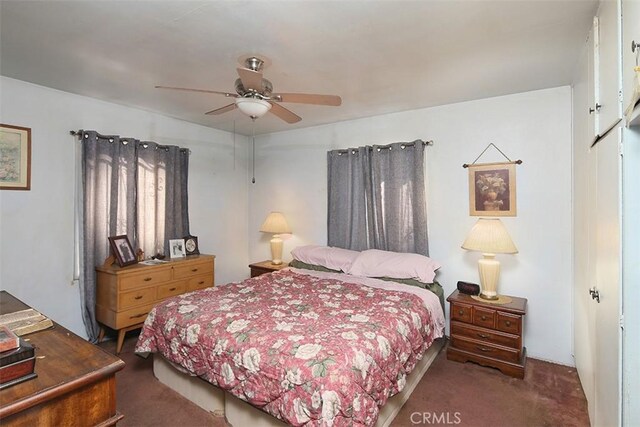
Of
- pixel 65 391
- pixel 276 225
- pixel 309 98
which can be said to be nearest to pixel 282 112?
pixel 309 98

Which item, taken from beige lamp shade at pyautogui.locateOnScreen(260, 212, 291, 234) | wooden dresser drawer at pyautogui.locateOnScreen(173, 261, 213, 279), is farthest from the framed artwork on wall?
beige lamp shade at pyautogui.locateOnScreen(260, 212, 291, 234)

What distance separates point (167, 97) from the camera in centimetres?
307

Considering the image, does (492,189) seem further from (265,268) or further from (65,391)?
(65,391)

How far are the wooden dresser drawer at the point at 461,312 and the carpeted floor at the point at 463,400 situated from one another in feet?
1.29

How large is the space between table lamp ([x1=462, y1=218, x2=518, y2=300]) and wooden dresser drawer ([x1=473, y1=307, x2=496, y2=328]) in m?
0.16

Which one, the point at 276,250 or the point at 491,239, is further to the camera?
the point at 276,250

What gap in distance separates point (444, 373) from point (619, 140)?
6.80ft

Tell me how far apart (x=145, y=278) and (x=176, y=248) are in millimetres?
637

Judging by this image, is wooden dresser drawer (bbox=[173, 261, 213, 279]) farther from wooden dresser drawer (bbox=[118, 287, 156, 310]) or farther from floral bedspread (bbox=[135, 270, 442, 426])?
floral bedspread (bbox=[135, 270, 442, 426])

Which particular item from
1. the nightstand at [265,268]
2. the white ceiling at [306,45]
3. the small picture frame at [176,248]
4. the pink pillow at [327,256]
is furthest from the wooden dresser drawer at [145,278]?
the white ceiling at [306,45]

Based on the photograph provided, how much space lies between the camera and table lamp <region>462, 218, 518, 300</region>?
8.57 ft

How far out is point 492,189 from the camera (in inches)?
117

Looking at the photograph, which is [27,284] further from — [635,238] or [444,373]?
[635,238]

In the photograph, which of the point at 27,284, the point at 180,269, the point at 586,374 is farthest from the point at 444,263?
the point at 27,284
